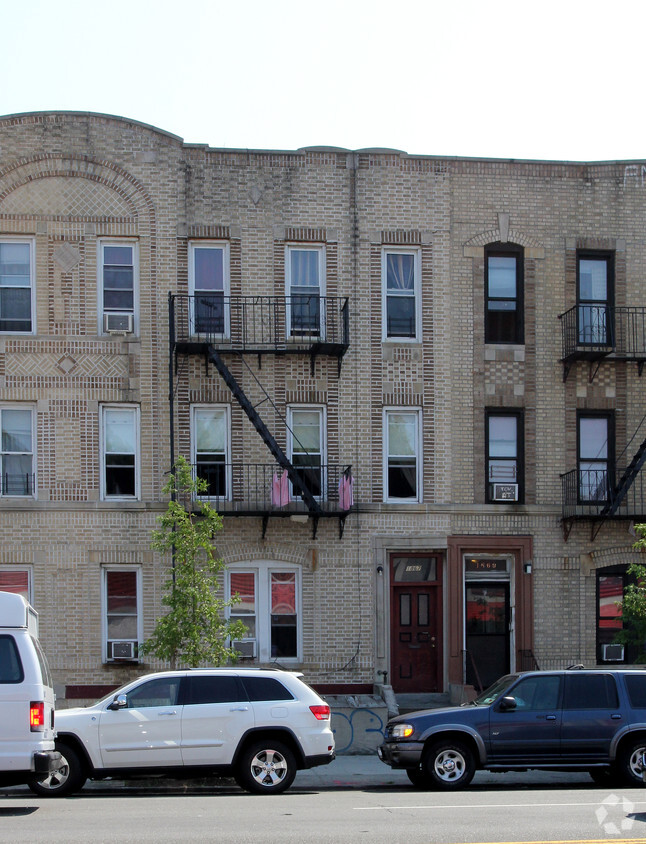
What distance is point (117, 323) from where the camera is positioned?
72.0ft

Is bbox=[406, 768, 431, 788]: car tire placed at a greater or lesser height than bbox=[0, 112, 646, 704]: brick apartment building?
lesser

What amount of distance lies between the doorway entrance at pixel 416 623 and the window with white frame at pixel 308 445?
84.4 inches

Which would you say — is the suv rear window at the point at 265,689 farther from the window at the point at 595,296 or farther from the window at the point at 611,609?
the window at the point at 595,296

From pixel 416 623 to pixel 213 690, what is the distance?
27.9ft

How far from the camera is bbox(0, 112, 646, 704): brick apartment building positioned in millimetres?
21578

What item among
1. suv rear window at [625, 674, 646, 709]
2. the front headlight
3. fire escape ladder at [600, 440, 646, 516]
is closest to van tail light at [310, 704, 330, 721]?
the front headlight

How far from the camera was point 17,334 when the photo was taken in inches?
851

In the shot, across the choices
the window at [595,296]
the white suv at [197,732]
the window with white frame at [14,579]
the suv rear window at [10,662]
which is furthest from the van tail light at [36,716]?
the window at [595,296]

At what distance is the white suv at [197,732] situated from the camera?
14.2 meters

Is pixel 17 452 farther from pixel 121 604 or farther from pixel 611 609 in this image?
pixel 611 609

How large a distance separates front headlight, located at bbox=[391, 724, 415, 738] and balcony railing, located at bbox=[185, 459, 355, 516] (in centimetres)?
651

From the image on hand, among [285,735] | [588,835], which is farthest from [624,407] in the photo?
[588,835]

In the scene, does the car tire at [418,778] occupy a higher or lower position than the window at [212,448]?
lower

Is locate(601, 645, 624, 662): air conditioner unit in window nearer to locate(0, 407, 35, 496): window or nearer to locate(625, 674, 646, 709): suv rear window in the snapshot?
locate(625, 674, 646, 709): suv rear window
